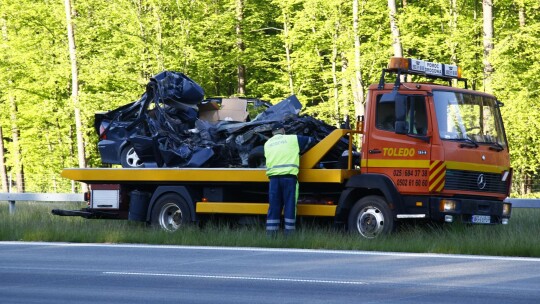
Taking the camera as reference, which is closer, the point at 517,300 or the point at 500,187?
the point at 517,300

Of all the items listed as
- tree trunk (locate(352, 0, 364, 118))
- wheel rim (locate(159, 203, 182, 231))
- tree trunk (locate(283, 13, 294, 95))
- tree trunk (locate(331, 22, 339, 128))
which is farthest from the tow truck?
tree trunk (locate(283, 13, 294, 95))

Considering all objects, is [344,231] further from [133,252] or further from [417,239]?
[133,252]

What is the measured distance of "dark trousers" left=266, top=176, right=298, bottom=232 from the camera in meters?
16.2

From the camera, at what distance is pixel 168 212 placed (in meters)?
18.3

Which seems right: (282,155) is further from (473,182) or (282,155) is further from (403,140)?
(473,182)

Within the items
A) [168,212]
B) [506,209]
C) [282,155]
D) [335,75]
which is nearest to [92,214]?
[168,212]

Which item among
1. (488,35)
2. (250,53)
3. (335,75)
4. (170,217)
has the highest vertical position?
(250,53)

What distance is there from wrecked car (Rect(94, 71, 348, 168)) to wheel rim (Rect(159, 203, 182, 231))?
75cm

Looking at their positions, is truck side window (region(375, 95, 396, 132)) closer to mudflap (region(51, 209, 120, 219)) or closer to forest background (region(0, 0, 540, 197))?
mudflap (region(51, 209, 120, 219))

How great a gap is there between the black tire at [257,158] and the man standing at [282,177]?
2.42 ft

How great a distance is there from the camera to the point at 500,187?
1641cm

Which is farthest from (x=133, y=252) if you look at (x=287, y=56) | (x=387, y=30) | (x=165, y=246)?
(x=287, y=56)

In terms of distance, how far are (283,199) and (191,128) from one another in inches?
126

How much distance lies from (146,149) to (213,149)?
1476 millimetres
